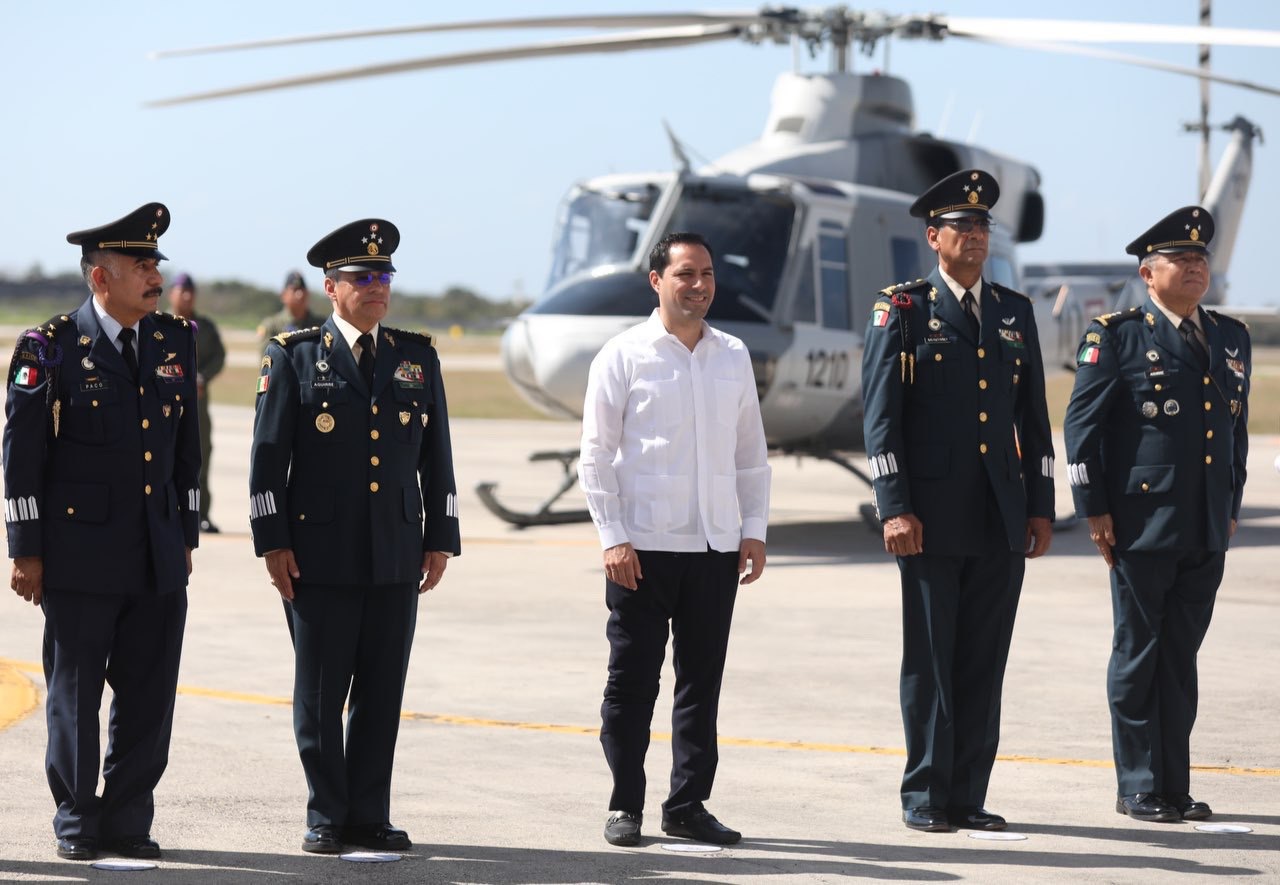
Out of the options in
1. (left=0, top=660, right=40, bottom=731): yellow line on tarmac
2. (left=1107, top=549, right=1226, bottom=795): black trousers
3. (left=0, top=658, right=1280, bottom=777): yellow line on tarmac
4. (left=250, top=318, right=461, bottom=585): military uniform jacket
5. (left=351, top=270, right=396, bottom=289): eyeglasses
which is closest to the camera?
(left=250, top=318, right=461, bottom=585): military uniform jacket

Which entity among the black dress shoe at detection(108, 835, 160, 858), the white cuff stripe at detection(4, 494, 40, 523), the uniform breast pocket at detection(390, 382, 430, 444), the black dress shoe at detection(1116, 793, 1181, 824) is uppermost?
the uniform breast pocket at detection(390, 382, 430, 444)

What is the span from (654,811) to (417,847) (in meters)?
0.86

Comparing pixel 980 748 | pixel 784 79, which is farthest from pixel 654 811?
pixel 784 79

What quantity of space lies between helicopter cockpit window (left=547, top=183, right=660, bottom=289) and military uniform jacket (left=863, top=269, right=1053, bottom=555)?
781 cm

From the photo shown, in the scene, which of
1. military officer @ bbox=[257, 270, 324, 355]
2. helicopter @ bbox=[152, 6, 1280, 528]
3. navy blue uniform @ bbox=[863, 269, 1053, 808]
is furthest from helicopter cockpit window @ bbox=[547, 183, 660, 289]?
navy blue uniform @ bbox=[863, 269, 1053, 808]

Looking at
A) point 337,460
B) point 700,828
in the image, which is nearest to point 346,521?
point 337,460

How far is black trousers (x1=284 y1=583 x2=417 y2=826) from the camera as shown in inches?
199

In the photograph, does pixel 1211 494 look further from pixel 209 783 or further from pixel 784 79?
pixel 784 79

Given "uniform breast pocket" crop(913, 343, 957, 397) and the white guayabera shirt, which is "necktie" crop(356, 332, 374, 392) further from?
"uniform breast pocket" crop(913, 343, 957, 397)

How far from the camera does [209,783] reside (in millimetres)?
5828

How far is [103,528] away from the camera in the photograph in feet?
16.2

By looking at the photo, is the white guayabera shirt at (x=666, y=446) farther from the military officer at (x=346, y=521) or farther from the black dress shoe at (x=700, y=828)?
the black dress shoe at (x=700, y=828)

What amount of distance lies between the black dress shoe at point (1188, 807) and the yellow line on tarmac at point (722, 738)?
0.69 m

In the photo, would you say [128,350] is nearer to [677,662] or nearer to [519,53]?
[677,662]
